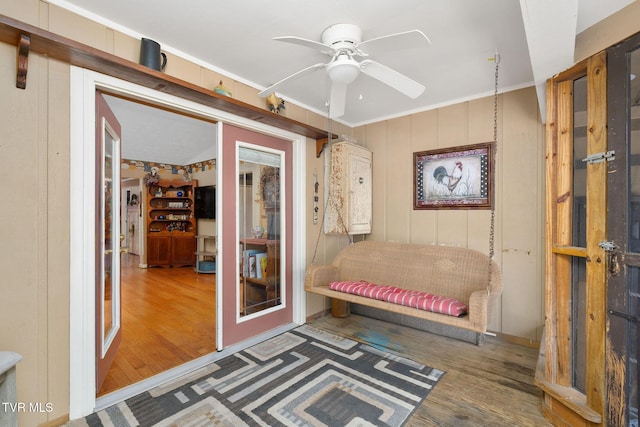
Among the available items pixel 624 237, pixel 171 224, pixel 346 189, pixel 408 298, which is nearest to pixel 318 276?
pixel 408 298

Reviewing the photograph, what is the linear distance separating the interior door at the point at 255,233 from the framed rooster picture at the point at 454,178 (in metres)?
1.57

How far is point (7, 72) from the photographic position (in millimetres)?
1538

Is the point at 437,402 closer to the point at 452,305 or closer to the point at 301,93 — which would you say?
the point at 452,305

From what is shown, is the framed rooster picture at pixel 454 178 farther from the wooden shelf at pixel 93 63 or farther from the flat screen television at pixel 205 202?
the flat screen television at pixel 205 202

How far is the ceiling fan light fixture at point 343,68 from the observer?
1.78 metres

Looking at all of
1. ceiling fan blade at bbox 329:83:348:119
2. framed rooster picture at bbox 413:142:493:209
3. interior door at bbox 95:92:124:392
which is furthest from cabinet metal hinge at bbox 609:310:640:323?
interior door at bbox 95:92:124:392

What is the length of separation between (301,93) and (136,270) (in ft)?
18.5

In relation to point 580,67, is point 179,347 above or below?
below

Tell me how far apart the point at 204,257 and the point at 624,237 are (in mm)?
6555

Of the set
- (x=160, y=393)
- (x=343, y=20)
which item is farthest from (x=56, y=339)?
(x=343, y=20)

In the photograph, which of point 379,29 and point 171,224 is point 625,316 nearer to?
point 379,29

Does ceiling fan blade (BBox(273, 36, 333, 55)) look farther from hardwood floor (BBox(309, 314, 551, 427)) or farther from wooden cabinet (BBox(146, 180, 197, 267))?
wooden cabinet (BBox(146, 180, 197, 267))

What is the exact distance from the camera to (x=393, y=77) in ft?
6.22

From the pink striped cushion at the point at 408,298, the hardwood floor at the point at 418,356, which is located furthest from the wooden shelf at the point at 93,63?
the hardwood floor at the point at 418,356
